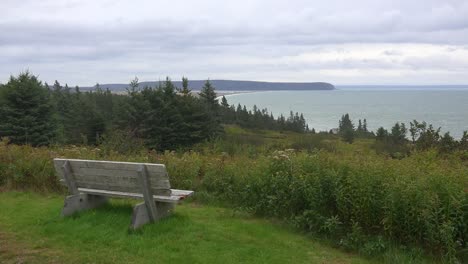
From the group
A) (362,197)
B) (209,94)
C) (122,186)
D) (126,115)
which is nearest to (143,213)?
(122,186)

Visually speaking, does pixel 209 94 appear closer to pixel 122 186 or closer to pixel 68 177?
pixel 68 177

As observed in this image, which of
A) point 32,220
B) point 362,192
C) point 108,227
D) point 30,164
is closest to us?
point 362,192

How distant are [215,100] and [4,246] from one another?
229 ft

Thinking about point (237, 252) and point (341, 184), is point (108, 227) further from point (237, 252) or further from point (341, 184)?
point (341, 184)

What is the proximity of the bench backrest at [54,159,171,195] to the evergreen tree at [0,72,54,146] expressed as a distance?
3073cm

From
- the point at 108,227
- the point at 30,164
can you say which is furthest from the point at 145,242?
the point at 30,164

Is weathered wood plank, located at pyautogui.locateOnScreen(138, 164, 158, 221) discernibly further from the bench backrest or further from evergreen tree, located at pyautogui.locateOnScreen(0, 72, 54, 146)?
evergreen tree, located at pyautogui.locateOnScreen(0, 72, 54, 146)

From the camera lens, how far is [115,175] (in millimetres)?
5883

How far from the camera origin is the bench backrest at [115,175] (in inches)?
216

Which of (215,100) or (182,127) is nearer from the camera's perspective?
(182,127)

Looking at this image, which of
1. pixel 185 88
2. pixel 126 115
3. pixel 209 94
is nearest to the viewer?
pixel 126 115

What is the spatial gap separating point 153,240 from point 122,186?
94 centimetres

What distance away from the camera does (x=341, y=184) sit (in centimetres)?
552

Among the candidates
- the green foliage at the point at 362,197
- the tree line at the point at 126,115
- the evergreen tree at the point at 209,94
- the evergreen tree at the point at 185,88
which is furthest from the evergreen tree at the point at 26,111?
the evergreen tree at the point at 209,94
